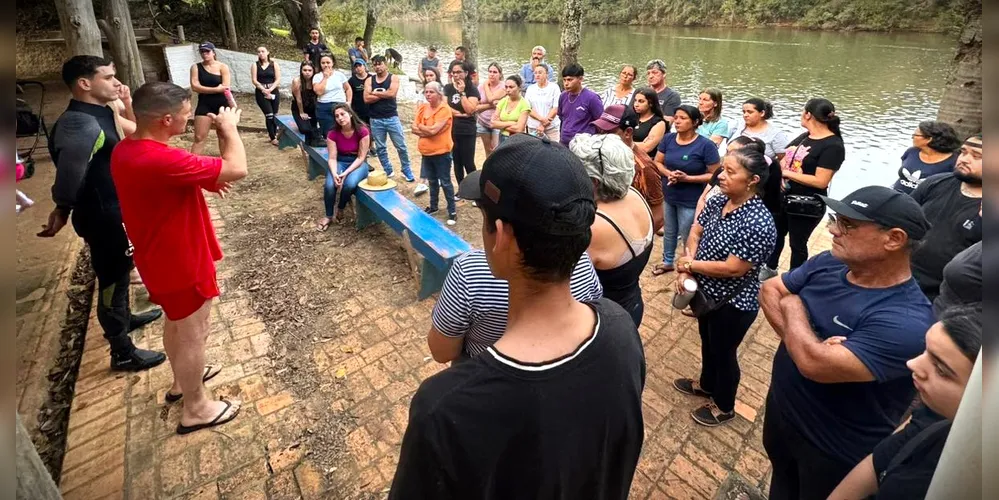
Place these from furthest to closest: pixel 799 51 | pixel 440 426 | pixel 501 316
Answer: pixel 799 51 < pixel 501 316 < pixel 440 426

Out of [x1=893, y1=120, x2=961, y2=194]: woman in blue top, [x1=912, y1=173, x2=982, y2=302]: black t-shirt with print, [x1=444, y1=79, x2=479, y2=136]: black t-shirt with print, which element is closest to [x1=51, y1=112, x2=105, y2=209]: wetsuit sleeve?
[x1=444, y1=79, x2=479, y2=136]: black t-shirt with print

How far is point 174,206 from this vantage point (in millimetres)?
2260

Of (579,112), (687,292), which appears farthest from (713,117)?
(687,292)

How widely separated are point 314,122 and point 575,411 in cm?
701

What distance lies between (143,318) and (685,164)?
430 centimetres

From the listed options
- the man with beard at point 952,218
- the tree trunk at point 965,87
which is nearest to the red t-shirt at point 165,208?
the man with beard at point 952,218

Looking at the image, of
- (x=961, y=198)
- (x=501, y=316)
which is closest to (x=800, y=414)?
(x=501, y=316)

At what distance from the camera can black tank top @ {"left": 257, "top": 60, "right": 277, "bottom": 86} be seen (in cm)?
768

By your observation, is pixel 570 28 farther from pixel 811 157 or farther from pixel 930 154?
pixel 930 154

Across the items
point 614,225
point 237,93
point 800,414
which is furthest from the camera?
point 237,93

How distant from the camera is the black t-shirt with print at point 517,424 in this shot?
899 millimetres

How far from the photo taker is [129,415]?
2748 mm

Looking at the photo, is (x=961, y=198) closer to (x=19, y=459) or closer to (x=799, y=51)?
(x=19, y=459)

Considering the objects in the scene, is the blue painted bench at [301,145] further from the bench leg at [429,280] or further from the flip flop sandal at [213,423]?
the flip flop sandal at [213,423]
